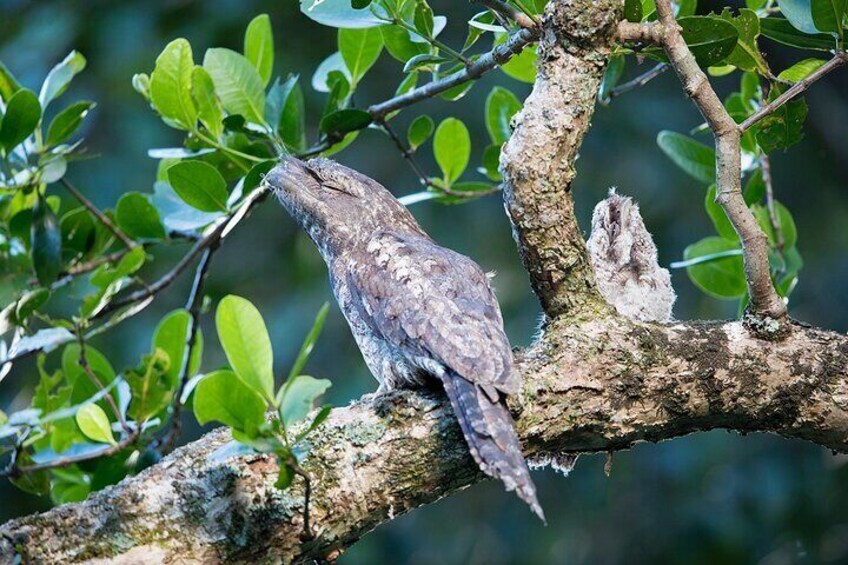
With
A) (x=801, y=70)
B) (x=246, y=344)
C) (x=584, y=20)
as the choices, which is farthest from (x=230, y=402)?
(x=801, y=70)

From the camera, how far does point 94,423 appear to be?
8.21ft

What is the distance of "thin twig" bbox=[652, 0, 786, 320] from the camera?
2242mm

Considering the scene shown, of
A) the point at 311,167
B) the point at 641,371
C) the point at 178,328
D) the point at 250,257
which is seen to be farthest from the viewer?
the point at 250,257

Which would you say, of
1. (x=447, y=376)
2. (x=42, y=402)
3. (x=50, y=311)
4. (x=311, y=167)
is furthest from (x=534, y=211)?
(x=50, y=311)

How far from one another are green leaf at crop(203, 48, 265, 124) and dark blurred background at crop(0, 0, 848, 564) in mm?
4688

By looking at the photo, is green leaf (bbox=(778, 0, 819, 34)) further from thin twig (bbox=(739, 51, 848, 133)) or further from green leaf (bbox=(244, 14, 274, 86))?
green leaf (bbox=(244, 14, 274, 86))

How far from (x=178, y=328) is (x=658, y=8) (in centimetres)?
136

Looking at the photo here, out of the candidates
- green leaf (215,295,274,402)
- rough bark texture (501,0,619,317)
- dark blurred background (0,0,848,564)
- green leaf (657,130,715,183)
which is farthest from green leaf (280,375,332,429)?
dark blurred background (0,0,848,564)

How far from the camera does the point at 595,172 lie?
7.91m

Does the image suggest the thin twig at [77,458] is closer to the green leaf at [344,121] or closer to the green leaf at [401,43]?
the green leaf at [344,121]

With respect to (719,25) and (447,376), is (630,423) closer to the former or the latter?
(447,376)

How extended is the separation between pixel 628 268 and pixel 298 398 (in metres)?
1.73

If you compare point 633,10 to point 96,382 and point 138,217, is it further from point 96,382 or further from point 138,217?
point 96,382

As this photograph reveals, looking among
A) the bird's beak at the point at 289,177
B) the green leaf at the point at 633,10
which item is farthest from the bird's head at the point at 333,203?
the green leaf at the point at 633,10
